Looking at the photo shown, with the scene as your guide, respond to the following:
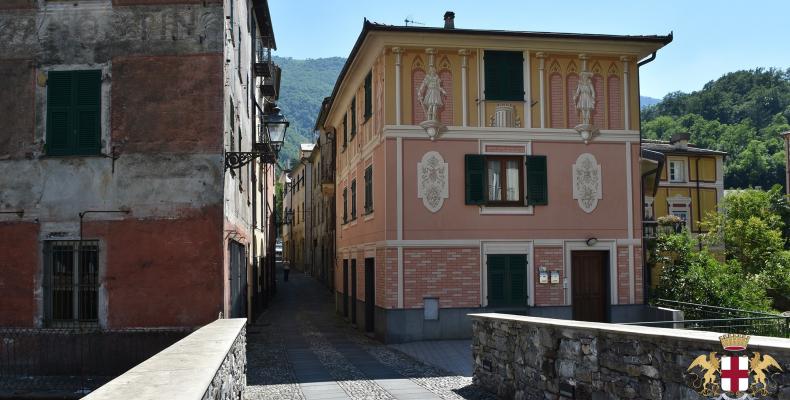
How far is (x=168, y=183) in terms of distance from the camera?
1262 cm

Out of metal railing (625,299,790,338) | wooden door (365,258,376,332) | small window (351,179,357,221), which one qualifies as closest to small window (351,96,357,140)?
small window (351,179,357,221)

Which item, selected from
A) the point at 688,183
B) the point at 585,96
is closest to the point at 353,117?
the point at 585,96

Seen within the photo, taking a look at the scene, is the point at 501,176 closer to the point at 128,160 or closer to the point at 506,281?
the point at 506,281

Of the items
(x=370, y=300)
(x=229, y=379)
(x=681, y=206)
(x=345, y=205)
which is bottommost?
(x=370, y=300)

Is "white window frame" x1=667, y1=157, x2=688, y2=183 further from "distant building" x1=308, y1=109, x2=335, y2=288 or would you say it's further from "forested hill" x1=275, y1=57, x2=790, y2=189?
"forested hill" x1=275, y1=57, x2=790, y2=189

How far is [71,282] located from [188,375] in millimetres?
9058

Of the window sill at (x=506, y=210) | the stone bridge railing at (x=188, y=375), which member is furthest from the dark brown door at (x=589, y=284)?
the stone bridge railing at (x=188, y=375)

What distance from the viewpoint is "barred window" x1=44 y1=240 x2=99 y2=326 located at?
12.6 meters

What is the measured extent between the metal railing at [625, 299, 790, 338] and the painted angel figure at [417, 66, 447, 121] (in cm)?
712

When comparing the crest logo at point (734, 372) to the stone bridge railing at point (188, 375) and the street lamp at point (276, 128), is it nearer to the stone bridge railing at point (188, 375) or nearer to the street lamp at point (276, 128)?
the stone bridge railing at point (188, 375)

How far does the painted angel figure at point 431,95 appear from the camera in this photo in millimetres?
18297

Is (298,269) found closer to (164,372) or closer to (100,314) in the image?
(100,314)

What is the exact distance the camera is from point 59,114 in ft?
41.8

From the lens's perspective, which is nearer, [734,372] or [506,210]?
[734,372]
